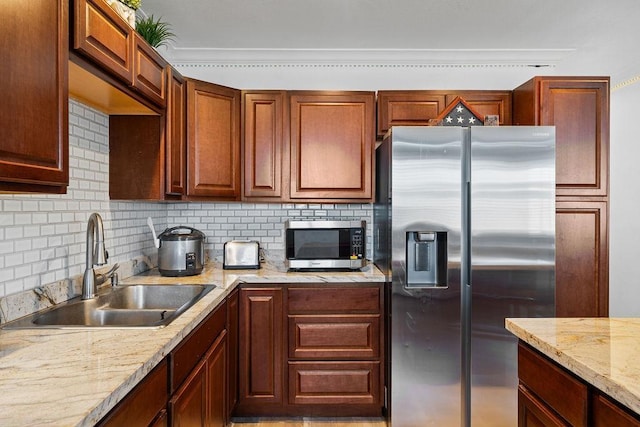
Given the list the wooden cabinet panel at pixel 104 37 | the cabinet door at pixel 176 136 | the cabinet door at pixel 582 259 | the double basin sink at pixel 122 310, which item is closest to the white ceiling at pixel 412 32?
the cabinet door at pixel 176 136

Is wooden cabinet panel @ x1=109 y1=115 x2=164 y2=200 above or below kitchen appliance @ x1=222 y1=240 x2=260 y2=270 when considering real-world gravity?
above

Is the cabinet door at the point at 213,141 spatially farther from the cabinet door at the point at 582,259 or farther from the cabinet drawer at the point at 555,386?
the cabinet door at the point at 582,259

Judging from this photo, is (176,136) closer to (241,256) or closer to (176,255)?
(176,255)

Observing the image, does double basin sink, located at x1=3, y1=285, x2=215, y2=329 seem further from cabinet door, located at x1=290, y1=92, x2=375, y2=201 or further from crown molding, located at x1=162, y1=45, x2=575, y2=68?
crown molding, located at x1=162, y1=45, x2=575, y2=68

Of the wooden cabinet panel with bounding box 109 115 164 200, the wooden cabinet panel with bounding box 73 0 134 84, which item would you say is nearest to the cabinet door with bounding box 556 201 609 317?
the wooden cabinet panel with bounding box 109 115 164 200

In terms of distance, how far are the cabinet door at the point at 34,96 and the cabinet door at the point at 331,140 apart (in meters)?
1.72

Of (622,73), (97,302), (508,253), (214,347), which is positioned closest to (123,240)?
(97,302)

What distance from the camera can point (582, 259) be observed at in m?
2.56

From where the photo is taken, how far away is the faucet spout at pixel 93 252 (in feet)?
5.81

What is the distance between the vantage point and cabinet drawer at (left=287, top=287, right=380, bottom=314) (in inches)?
99.1

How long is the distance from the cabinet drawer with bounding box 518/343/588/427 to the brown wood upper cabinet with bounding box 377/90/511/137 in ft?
6.08

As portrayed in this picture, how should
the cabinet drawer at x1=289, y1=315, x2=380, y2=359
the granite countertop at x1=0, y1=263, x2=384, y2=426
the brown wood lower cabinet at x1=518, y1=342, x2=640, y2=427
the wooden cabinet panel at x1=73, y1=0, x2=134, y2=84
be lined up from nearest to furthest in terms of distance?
1. the granite countertop at x1=0, y1=263, x2=384, y2=426
2. the brown wood lower cabinet at x1=518, y1=342, x2=640, y2=427
3. the wooden cabinet panel at x1=73, y1=0, x2=134, y2=84
4. the cabinet drawer at x1=289, y1=315, x2=380, y2=359

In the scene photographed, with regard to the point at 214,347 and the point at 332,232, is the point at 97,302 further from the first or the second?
the point at 332,232

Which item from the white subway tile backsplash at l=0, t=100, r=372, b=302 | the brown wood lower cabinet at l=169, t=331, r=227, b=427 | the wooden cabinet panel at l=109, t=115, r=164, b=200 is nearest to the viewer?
the brown wood lower cabinet at l=169, t=331, r=227, b=427
